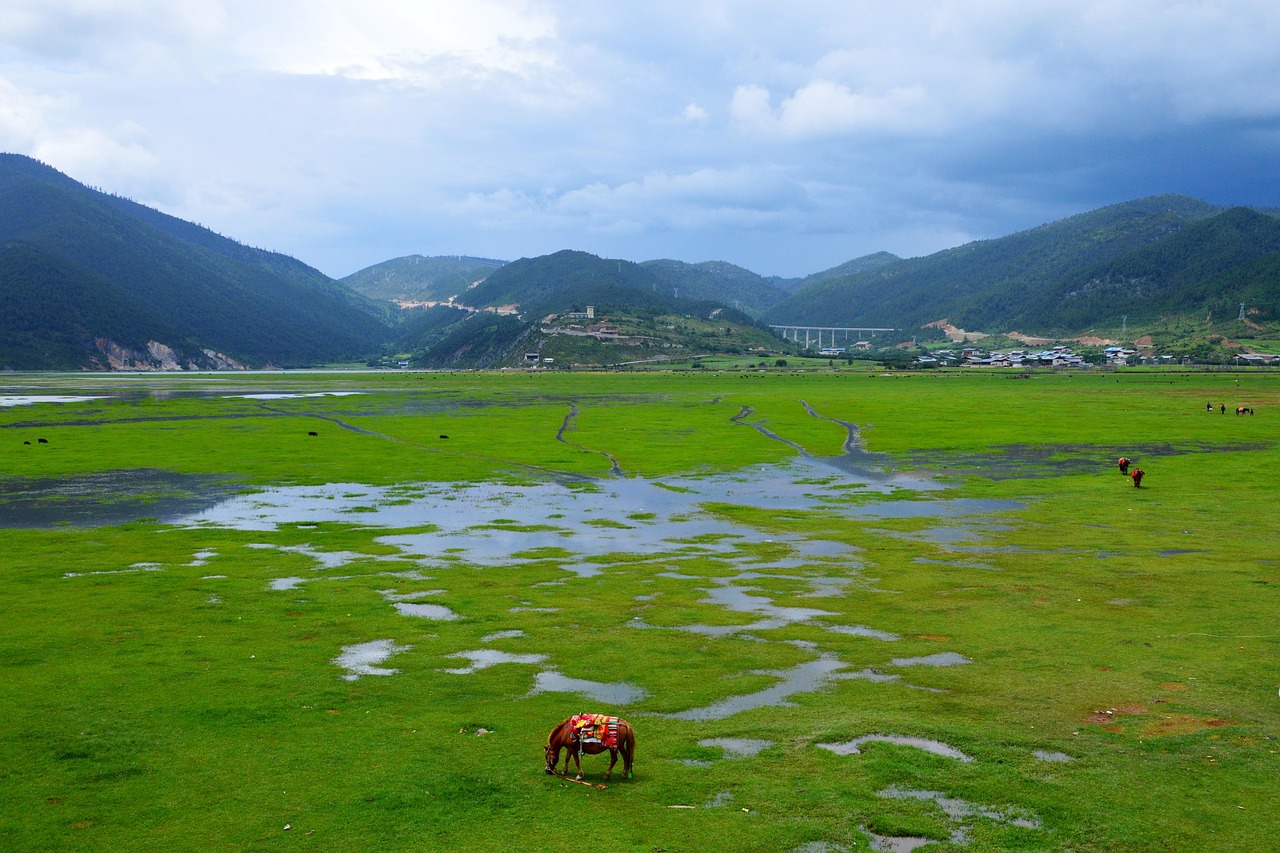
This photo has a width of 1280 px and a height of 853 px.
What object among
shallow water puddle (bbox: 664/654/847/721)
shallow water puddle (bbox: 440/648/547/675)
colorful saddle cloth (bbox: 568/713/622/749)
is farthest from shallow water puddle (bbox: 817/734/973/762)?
shallow water puddle (bbox: 440/648/547/675)

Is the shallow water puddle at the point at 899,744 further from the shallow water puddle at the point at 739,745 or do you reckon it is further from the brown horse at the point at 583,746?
the brown horse at the point at 583,746

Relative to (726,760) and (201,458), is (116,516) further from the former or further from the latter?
Answer: (726,760)

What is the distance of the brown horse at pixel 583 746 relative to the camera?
14148 millimetres

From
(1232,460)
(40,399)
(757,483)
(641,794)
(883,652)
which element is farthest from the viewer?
(40,399)

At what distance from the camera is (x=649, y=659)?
2102cm

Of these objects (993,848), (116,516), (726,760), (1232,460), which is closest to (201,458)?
(116,516)

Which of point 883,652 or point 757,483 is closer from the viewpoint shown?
point 883,652

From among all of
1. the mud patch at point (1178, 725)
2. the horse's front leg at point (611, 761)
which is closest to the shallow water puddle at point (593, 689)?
the horse's front leg at point (611, 761)

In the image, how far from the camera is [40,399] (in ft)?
406

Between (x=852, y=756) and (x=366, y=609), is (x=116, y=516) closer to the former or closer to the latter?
(x=366, y=609)

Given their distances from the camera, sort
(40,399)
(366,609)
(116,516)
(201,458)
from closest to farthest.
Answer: (366,609), (116,516), (201,458), (40,399)

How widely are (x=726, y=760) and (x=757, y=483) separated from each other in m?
38.7

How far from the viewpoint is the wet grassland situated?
1334cm

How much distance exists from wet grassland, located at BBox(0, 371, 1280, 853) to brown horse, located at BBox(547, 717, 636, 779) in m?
0.36
